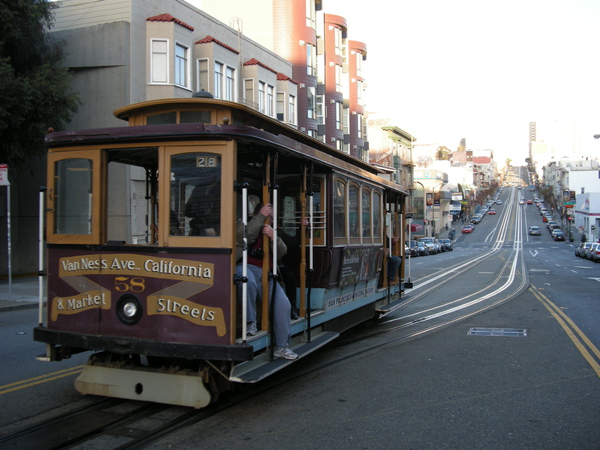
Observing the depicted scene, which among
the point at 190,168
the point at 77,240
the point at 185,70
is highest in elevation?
the point at 185,70

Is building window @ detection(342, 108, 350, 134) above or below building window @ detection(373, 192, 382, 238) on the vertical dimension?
above

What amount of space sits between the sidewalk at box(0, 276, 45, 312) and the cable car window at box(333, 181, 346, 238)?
9.27 metres

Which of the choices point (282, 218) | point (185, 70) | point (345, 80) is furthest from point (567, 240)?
point (282, 218)

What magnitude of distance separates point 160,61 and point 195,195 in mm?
19328

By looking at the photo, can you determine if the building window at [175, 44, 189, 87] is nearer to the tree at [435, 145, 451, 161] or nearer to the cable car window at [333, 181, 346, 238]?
the cable car window at [333, 181, 346, 238]

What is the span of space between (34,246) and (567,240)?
75.3 metres

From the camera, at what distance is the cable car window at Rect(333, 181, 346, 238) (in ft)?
26.9

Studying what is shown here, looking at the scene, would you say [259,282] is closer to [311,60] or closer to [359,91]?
[311,60]

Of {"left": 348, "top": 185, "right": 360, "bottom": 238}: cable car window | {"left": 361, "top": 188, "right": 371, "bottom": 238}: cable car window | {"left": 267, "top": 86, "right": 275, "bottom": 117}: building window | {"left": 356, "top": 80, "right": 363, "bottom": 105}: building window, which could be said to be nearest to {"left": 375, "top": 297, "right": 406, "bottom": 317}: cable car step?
{"left": 361, "top": 188, "right": 371, "bottom": 238}: cable car window

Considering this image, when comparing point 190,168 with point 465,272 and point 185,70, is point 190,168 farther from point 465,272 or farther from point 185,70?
point 465,272

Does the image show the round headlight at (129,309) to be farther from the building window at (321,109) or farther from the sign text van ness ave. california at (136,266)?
the building window at (321,109)

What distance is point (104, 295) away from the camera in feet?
19.5

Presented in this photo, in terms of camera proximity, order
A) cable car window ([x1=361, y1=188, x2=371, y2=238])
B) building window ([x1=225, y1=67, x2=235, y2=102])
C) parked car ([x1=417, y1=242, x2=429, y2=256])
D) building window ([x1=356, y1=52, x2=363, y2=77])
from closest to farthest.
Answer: cable car window ([x1=361, y1=188, x2=371, y2=238]) → building window ([x1=225, y1=67, x2=235, y2=102]) → parked car ([x1=417, y1=242, x2=429, y2=256]) → building window ([x1=356, y1=52, x2=363, y2=77])

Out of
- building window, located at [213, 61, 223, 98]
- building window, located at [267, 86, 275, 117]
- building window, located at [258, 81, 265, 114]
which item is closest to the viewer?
building window, located at [213, 61, 223, 98]
